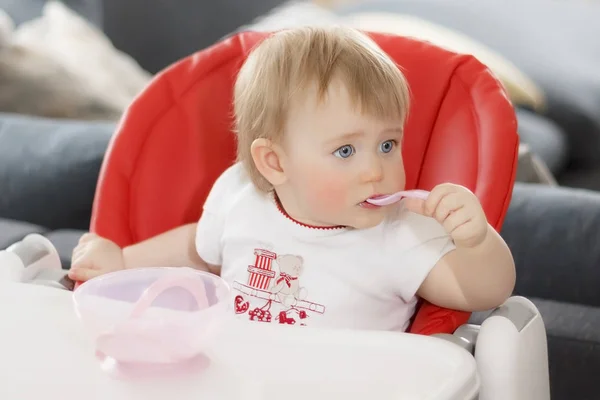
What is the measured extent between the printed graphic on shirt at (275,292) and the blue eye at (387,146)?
164 mm

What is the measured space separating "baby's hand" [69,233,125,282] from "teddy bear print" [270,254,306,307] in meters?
0.22

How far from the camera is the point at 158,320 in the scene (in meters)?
0.75

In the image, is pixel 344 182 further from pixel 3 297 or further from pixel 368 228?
pixel 3 297

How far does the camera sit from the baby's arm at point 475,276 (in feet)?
3.00

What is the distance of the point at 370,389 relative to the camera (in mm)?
716

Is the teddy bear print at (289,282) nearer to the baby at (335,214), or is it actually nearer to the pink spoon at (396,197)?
the baby at (335,214)

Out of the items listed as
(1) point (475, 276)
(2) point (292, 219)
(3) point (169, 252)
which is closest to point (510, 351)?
(1) point (475, 276)

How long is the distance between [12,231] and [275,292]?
589mm

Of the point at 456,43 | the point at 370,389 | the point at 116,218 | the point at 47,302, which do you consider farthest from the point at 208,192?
the point at 456,43

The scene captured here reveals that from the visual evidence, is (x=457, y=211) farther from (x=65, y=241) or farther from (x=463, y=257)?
(x=65, y=241)

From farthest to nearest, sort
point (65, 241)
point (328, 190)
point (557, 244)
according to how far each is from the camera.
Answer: point (65, 241)
point (557, 244)
point (328, 190)

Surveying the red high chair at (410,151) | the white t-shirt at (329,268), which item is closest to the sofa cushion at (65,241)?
the red high chair at (410,151)

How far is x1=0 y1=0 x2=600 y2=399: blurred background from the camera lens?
1342 mm

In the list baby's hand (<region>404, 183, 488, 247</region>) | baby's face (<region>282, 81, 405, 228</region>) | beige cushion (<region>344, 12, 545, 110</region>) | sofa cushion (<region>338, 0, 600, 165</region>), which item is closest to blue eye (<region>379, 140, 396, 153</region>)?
baby's face (<region>282, 81, 405, 228</region>)
